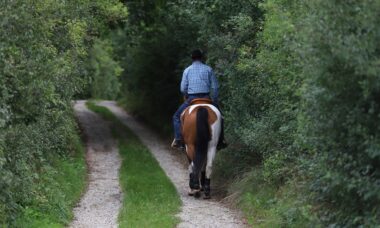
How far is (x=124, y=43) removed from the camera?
30.4 m

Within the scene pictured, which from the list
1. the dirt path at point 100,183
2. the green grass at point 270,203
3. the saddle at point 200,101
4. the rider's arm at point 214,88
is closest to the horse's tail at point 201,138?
the saddle at point 200,101

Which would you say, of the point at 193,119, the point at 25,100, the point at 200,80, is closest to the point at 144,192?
the point at 193,119

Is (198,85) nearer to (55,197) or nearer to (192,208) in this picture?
(192,208)

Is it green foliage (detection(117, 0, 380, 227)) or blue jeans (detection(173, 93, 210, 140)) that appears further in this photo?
blue jeans (detection(173, 93, 210, 140))

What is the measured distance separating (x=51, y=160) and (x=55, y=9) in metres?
3.97

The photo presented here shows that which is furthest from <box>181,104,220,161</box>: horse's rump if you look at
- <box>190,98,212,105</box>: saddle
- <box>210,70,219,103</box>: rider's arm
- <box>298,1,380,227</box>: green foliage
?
<box>298,1,380,227</box>: green foliage

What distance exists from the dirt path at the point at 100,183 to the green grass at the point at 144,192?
0.21 meters

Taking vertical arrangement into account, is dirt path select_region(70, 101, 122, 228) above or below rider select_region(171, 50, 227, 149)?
below

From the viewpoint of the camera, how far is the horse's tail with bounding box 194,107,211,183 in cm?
1277

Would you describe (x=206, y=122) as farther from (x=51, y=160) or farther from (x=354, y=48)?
(x=354, y=48)

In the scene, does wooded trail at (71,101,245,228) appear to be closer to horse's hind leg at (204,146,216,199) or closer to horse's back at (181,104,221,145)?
horse's hind leg at (204,146,216,199)

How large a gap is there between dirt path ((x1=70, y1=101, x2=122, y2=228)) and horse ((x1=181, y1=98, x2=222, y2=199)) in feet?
5.37

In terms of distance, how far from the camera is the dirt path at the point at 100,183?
37.8 ft

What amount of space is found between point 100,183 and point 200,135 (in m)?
3.69
